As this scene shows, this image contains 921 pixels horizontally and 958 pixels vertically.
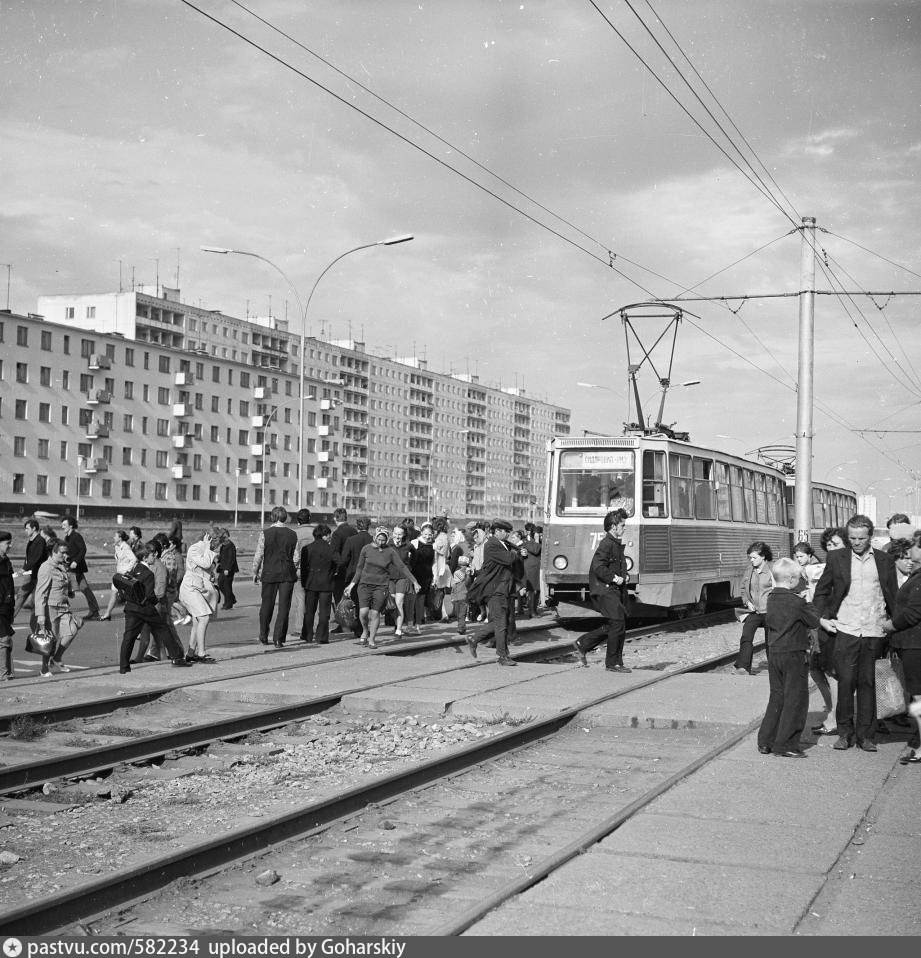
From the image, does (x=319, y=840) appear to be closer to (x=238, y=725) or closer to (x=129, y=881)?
(x=129, y=881)

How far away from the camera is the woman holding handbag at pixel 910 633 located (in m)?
9.45

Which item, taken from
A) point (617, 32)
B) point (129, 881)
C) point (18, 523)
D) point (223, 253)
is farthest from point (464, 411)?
point (129, 881)

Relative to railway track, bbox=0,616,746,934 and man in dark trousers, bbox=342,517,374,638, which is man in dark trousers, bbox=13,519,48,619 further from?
railway track, bbox=0,616,746,934

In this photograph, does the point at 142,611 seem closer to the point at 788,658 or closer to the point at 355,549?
the point at 355,549

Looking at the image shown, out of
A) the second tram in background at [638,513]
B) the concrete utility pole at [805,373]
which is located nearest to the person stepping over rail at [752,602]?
the second tram in background at [638,513]

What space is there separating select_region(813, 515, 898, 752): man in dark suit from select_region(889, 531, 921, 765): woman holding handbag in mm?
217

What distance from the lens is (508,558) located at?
16391 millimetres

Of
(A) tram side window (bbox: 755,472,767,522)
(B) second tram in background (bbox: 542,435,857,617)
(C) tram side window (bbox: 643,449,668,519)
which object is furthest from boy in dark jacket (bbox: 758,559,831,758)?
(A) tram side window (bbox: 755,472,767,522)

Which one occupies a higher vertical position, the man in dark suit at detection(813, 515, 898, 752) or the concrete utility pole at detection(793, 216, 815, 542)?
the concrete utility pole at detection(793, 216, 815, 542)

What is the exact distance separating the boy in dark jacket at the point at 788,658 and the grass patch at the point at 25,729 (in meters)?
5.85

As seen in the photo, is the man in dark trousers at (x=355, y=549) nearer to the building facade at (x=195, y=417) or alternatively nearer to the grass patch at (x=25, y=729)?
the grass patch at (x=25, y=729)

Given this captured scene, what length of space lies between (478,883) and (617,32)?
43.9 feet

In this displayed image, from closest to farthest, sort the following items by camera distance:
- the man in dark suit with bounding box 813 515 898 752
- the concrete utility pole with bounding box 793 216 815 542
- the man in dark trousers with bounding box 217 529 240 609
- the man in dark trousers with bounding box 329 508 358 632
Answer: the man in dark suit with bounding box 813 515 898 752, the man in dark trousers with bounding box 329 508 358 632, the concrete utility pole with bounding box 793 216 815 542, the man in dark trousers with bounding box 217 529 240 609

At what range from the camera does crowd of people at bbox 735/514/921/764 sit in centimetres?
965
